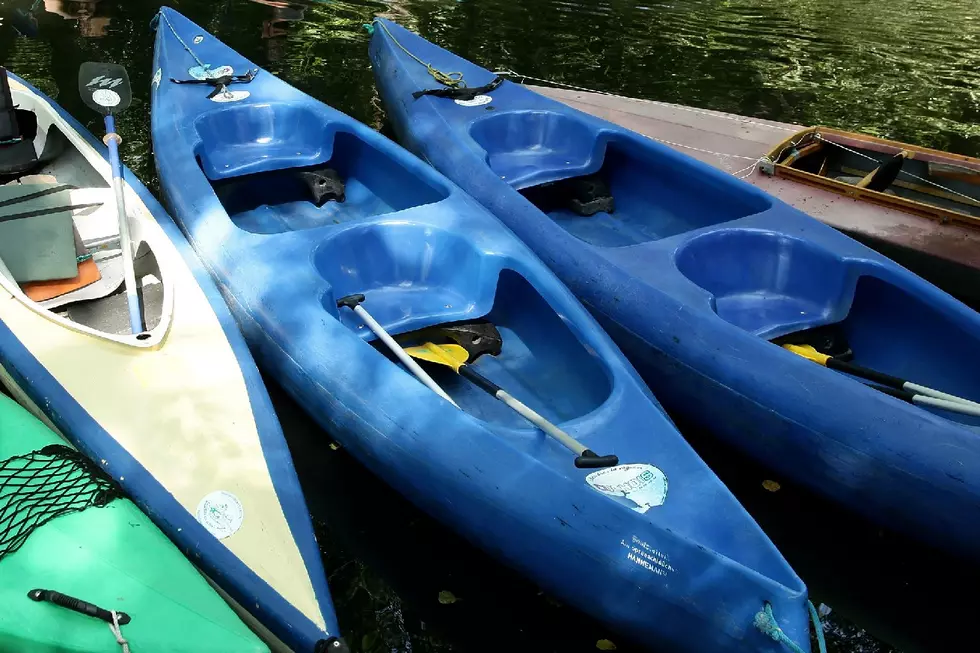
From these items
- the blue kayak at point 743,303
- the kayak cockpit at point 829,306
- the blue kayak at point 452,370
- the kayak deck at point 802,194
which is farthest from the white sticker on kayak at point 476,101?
the kayak cockpit at point 829,306

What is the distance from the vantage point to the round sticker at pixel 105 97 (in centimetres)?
406

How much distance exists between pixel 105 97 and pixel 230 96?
2.39 ft

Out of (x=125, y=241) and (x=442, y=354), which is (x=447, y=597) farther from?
(x=125, y=241)

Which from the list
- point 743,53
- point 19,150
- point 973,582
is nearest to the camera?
point 973,582

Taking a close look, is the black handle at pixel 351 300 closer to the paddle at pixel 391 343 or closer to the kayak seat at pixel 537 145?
the paddle at pixel 391 343

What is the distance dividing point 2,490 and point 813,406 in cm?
258

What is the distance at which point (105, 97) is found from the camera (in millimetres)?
4078

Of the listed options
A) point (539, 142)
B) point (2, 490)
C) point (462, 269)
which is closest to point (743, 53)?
point (539, 142)

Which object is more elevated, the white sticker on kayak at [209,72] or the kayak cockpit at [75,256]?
the white sticker on kayak at [209,72]

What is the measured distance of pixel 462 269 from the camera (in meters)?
3.60

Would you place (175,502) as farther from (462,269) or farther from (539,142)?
(539,142)

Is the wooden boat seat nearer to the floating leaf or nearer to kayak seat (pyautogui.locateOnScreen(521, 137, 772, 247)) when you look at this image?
kayak seat (pyautogui.locateOnScreen(521, 137, 772, 247))

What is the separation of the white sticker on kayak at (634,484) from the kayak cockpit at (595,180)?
6.21 ft

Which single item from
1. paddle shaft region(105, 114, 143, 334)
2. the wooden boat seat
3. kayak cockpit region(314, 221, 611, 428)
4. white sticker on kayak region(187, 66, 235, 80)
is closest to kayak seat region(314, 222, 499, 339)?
kayak cockpit region(314, 221, 611, 428)
